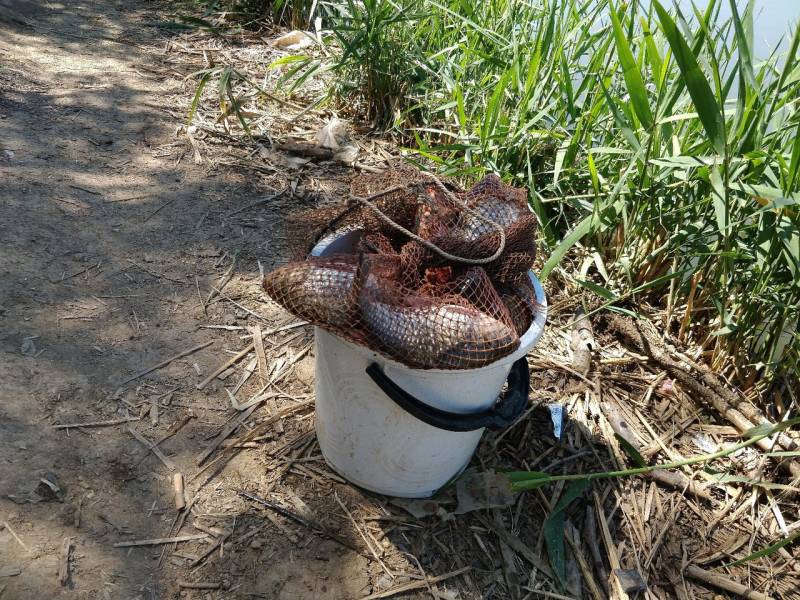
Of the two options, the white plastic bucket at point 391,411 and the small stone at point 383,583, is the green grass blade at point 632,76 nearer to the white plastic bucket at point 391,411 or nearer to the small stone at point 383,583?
the white plastic bucket at point 391,411

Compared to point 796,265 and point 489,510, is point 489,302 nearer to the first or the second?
point 489,510

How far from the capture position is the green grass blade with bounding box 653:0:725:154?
1794 millimetres

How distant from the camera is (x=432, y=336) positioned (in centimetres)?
144

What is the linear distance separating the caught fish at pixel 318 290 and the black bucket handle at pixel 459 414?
0.15 metres

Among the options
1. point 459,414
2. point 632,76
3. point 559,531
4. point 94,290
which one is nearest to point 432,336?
point 459,414

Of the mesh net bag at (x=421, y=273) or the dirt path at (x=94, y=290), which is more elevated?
the mesh net bag at (x=421, y=273)

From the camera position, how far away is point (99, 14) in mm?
4305

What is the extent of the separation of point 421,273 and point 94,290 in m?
1.22

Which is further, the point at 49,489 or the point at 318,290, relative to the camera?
the point at 49,489

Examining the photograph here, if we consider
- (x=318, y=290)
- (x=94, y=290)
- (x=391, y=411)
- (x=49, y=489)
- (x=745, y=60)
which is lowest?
(x=49, y=489)

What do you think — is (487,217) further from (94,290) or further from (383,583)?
(94,290)

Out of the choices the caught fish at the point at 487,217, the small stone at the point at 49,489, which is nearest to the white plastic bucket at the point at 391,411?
the caught fish at the point at 487,217

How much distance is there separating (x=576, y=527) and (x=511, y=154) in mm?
1502

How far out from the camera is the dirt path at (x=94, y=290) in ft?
5.32
